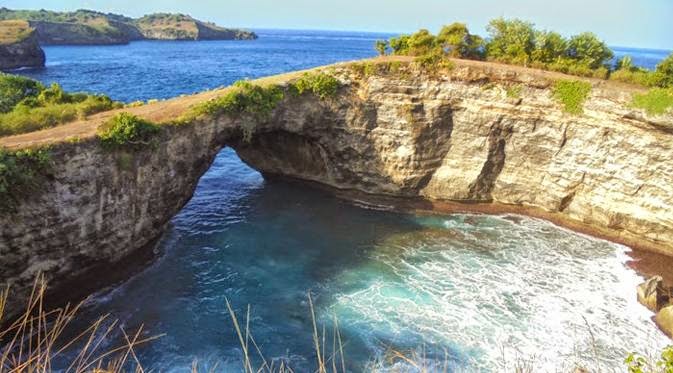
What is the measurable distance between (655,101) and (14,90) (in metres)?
38.6

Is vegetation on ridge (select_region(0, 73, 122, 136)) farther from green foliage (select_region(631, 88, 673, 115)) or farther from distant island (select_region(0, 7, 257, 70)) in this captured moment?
distant island (select_region(0, 7, 257, 70))

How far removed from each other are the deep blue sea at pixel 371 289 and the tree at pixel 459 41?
12056 mm

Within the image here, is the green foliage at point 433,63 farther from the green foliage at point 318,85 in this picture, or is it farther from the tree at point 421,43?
the green foliage at point 318,85

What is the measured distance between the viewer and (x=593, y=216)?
1150 inches

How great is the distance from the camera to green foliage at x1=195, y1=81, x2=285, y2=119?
87.0 feet

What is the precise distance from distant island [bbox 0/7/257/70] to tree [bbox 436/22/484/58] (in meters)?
89.9

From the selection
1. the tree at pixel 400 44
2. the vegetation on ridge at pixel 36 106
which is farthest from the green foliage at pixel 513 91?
the vegetation on ridge at pixel 36 106

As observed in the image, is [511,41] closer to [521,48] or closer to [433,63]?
[521,48]

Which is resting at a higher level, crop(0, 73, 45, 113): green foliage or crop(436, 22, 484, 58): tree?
crop(436, 22, 484, 58): tree

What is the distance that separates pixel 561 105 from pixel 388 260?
14017 millimetres

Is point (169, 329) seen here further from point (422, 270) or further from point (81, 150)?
point (422, 270)

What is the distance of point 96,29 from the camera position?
153125 mm

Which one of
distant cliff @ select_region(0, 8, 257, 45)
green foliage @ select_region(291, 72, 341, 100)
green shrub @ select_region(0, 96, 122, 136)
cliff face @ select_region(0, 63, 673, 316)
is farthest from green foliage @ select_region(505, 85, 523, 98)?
distant cliff @ select_region(0, 8, 257, 45)

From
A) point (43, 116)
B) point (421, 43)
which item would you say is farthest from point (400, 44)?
point (43, 116)
